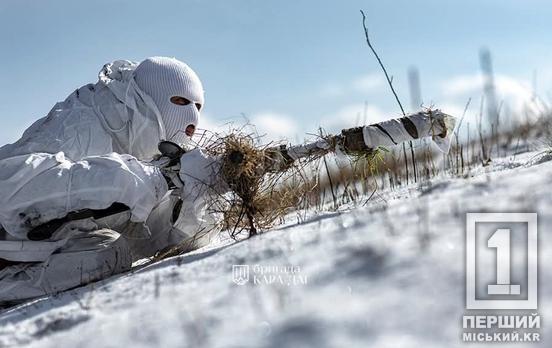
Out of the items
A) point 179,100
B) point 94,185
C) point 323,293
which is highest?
point 179,100

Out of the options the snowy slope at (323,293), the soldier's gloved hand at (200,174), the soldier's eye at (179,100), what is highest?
the soldier's eye at (179,100)

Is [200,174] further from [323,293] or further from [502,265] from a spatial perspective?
[502,265]

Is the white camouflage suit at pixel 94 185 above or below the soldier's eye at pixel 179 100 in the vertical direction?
below

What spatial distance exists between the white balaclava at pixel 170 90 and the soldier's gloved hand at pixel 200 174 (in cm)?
78

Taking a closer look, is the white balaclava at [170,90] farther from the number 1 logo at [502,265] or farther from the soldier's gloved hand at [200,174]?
the number 1 logo at [502,265]

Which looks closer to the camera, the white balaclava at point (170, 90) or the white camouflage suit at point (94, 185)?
the white camouflage suit at point (94, 185)

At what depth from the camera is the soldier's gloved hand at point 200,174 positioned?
2559 millimetres

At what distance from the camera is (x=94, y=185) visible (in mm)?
2527

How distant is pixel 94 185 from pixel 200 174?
441 millimetres

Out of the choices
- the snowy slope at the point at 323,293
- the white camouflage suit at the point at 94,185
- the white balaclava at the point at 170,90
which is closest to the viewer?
the snowy slope at the point at 323,293

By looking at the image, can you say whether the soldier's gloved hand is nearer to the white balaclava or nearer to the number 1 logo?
the white balaclava

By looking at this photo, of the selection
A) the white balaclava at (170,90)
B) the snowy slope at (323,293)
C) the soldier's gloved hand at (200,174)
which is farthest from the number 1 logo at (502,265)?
the white balaclava at (170,90)

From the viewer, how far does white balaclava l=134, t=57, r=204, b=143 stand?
3312 millimetres

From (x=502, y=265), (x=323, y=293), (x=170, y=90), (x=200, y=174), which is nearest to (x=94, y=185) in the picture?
(x=200, y=174)
